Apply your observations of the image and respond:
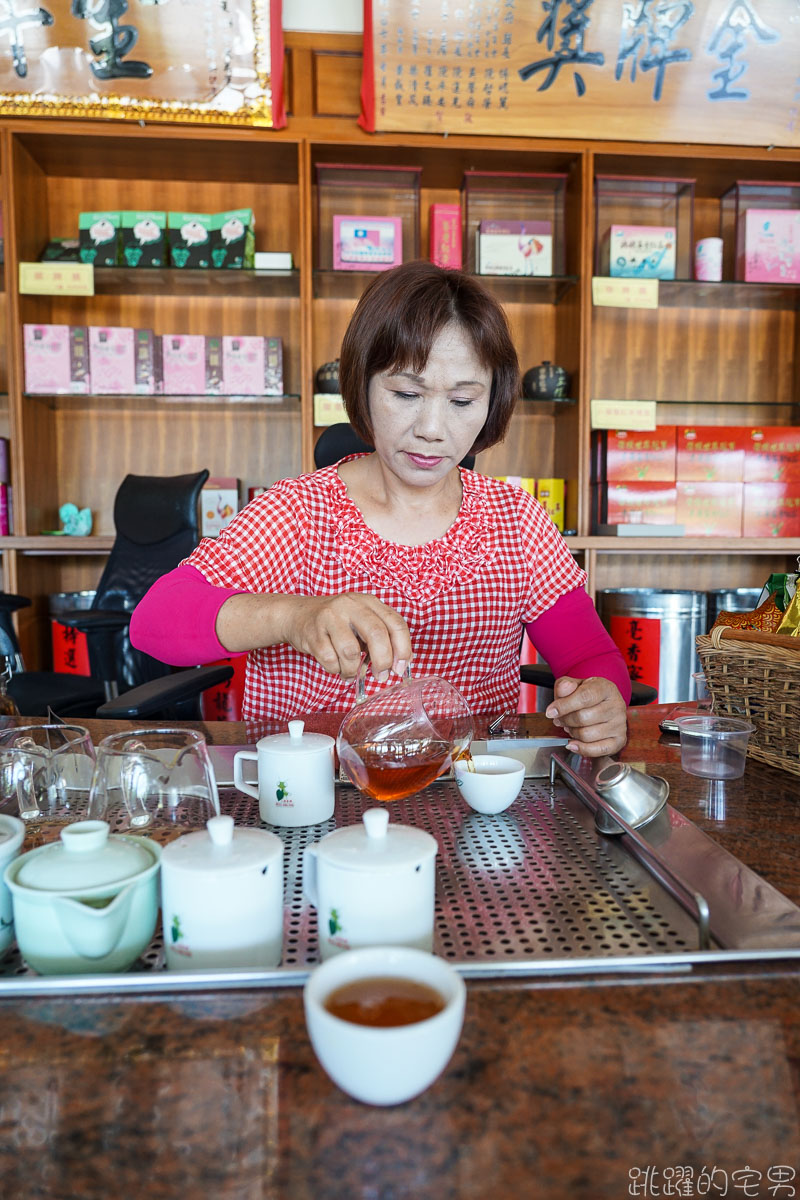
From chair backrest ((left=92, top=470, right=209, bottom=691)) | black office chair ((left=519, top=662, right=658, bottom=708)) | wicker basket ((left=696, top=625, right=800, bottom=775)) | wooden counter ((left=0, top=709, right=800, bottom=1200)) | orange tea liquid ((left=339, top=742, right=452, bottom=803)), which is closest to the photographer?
wooden counter ((left=0, top=709, right=800, bottom=1200))

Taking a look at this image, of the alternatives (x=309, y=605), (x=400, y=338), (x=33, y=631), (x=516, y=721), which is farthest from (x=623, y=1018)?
(x=33, y=631)

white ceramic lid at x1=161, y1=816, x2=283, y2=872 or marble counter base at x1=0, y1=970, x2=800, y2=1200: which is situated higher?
white ceramic lid at x1=161, y1=816, x2=283, y2=872

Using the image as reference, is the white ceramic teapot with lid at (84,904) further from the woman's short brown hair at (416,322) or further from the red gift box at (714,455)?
the red gift box at (714,455)

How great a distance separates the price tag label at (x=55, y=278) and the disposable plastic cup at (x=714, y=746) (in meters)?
2.62

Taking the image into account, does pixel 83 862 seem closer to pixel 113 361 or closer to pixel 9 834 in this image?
pixel 9 834

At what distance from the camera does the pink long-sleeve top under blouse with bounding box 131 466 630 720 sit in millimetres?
1393

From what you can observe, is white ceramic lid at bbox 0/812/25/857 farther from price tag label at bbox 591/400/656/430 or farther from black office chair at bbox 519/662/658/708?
price tag label at bbox 591/400/656/430

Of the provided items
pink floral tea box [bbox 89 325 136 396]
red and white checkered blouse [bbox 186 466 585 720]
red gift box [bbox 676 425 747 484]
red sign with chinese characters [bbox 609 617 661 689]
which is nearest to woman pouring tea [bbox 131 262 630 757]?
red and white checkered blouse [bbox 186 466 585 720]

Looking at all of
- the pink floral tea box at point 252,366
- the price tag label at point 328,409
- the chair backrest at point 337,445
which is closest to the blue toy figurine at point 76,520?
the pink floral tea box at point 252,366

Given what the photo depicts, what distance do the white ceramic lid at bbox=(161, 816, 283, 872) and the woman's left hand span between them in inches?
22.7

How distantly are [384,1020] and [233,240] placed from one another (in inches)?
117

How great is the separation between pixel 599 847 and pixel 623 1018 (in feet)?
0.86

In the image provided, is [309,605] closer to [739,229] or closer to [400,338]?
[400,338]

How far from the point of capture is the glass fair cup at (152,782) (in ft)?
2.34
